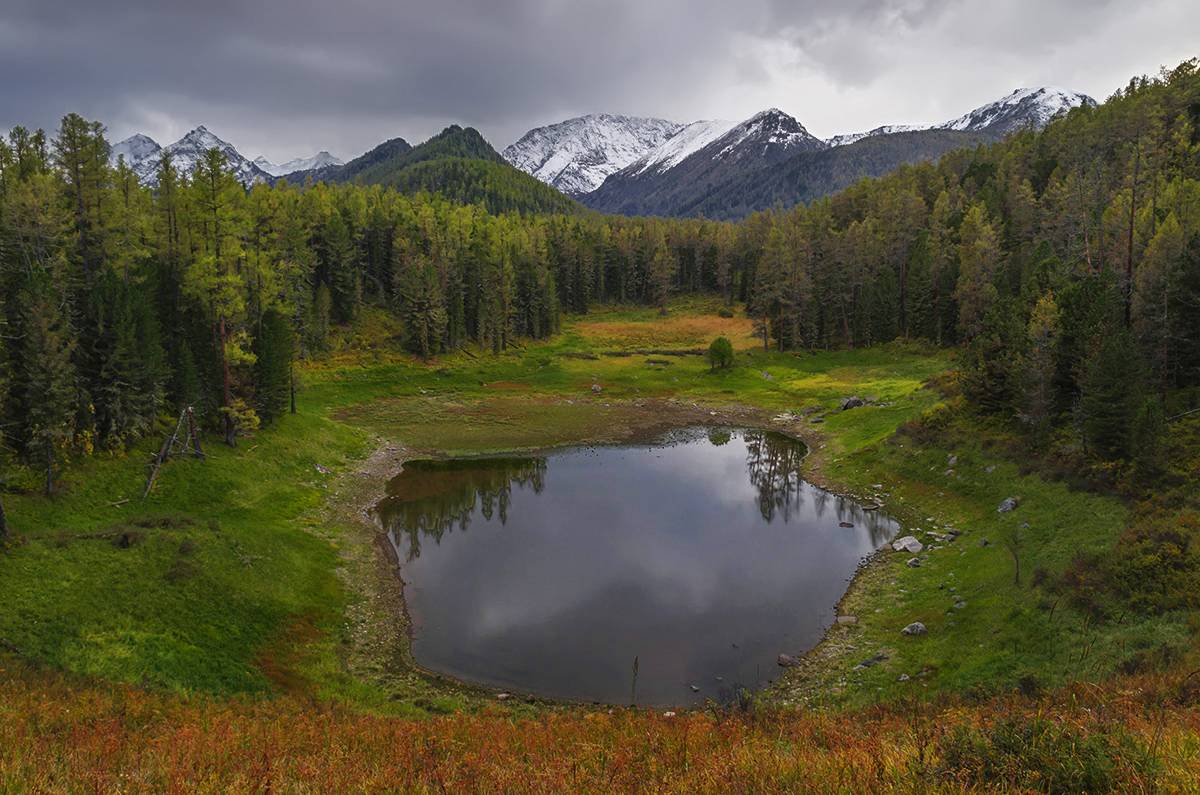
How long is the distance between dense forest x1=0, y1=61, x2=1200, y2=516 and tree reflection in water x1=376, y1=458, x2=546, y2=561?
12.0 m

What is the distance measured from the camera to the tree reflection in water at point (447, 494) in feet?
142

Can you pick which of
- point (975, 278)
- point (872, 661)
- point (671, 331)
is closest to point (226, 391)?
point (872, 661)

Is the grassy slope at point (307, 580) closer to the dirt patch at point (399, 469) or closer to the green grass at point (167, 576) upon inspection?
the green grass at point (167, 576)

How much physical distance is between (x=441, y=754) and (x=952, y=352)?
319 ft

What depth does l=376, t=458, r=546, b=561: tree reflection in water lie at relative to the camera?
43344 mm

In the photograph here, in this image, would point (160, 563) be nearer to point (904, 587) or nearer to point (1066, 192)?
point (904, 587)

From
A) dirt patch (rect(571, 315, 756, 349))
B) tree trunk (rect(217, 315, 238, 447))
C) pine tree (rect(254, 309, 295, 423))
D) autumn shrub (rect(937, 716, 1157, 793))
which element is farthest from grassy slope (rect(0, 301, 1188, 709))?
dirt patch (rect(571, 315, 756, 349))

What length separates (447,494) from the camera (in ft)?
165

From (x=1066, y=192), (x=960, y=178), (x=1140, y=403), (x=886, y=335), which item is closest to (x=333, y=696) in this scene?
(x=1140, y=403)

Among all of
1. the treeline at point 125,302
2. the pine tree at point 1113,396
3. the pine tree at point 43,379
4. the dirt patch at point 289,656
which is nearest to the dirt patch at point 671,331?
the treeline at point 125,302

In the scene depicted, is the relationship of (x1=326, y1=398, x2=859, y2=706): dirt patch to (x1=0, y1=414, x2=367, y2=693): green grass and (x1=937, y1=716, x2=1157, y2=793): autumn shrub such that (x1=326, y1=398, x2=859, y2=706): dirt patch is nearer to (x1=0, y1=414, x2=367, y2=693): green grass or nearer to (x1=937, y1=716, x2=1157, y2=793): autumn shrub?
(x1=0, y1=414, x2=367, y2=693): green grass

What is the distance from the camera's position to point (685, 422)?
253ft

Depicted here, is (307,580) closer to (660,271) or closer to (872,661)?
(872,661)

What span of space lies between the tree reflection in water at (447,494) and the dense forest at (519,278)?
11997mm
